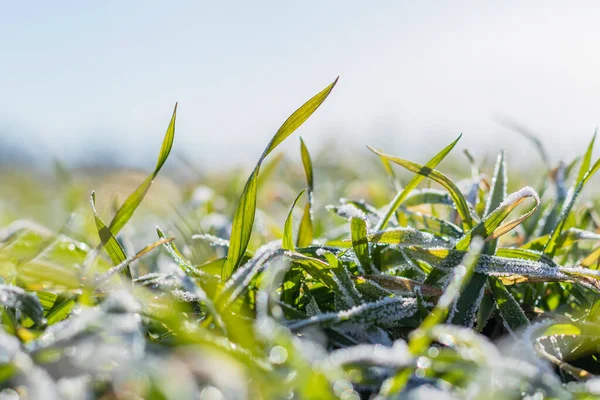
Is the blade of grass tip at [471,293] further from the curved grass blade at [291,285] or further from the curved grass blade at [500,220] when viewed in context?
the curved grass blade at [291,285]

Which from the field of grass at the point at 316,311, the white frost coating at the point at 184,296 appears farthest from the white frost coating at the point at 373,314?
the white frost coating at the point at 184,296

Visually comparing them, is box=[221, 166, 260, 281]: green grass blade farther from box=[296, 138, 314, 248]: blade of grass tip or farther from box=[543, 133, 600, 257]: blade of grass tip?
box=[543, 133, 600, 257]: blade of grass tip

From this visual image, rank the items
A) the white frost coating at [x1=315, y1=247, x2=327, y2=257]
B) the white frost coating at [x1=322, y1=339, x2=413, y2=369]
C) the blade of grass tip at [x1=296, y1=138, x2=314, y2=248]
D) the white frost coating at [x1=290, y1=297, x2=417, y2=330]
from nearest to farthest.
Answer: the white frost coating at [x1=322, y1=339, x2=413, y2=369]
the white frost coating at [x1=290, y1=297, x2=417, y2=330]
the white frost coating at [x1=315, y1=247, x2=327, y2=257]
the blade of grass tip at [x1=296, y1=138, x2=314, y2=248]

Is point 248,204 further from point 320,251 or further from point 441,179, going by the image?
point 441,179

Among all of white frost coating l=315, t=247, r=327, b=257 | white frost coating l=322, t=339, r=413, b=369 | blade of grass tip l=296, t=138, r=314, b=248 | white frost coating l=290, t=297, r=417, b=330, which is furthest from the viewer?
blade of grass tip l=296, t=138, r=314, b=248

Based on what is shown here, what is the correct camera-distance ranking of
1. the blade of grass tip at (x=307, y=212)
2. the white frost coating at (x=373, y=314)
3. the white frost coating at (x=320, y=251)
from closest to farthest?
the white frost coating at (x=373, y=314) < the white frost coating at (x=320, y=251) < the blade of grass tip at (x=307, y=212)

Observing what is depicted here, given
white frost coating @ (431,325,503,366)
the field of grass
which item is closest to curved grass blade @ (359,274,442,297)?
the field of grass

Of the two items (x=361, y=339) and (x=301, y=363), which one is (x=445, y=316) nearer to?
(x=361, y=339)

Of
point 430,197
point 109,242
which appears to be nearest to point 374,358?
point 109,242
